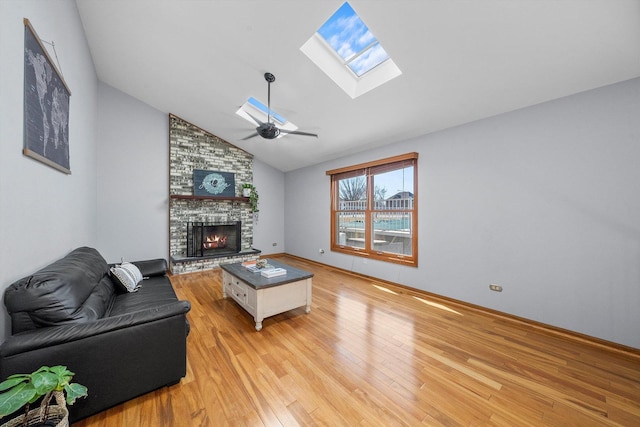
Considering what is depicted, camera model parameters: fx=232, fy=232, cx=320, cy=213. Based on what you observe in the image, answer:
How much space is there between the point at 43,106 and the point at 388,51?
3.10m

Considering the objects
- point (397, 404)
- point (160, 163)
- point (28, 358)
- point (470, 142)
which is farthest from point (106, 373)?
point (160, 163)

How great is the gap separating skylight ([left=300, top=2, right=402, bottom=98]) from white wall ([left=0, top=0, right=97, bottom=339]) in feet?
7.56

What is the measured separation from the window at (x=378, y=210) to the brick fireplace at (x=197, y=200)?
2372 mm

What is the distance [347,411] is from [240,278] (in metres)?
1.82

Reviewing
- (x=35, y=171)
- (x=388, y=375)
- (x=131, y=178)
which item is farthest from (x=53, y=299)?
(x=131, y=178)

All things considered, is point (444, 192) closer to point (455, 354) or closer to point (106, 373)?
point (455, 354)

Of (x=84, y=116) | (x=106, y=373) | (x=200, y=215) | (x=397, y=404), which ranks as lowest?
(x=397, y=404)

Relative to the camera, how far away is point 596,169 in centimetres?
238

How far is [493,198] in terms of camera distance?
305 centimetres

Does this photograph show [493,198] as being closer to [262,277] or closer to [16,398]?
[262,277]

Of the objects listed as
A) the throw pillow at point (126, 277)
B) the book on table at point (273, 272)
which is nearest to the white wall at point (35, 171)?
the throw pillow at point (126, 277)

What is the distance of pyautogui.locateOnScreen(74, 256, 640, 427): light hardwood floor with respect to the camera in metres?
1.54

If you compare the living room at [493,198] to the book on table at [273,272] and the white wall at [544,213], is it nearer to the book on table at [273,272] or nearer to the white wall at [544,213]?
the white wall at [544,213]

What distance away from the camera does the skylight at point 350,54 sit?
8.82 feet
